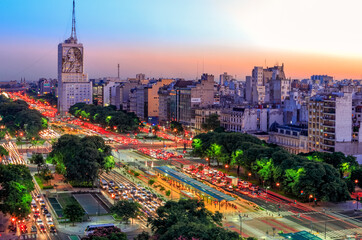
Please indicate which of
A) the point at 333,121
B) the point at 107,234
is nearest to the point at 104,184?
the point at 107,234

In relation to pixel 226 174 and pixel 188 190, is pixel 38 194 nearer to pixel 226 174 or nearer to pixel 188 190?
pixel 188 190

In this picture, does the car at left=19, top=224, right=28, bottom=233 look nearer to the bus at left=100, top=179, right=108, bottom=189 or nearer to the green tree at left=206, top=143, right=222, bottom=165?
the bus at left=100, top=179, right=108, bottom=189

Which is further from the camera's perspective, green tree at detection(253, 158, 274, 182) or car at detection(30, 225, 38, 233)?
green tree at detection(253, 158, 274, 182)

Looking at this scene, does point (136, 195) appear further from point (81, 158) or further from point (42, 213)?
point (42, 213)

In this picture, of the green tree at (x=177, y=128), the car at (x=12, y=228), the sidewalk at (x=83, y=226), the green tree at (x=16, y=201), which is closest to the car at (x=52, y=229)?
the sidewalk at (x=83, y=226)

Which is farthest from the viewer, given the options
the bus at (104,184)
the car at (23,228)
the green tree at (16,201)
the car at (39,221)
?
the bus at (104,184)

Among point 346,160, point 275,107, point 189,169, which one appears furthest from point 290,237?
point 275,107

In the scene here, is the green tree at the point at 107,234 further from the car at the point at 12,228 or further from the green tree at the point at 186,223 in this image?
the car at the point at 12,228

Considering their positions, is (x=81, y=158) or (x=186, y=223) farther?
(x=81, y=158)

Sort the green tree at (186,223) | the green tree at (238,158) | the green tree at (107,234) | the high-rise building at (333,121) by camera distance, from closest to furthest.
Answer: the green tree at (186,223)
the green tree at (107,234)
the green tree at (238,158)
the high-rise building at (333,121)

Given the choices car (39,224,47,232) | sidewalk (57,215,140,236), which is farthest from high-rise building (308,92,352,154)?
car (39,224,47,232)

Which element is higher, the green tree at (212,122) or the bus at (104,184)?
the green tree at (212,122)
